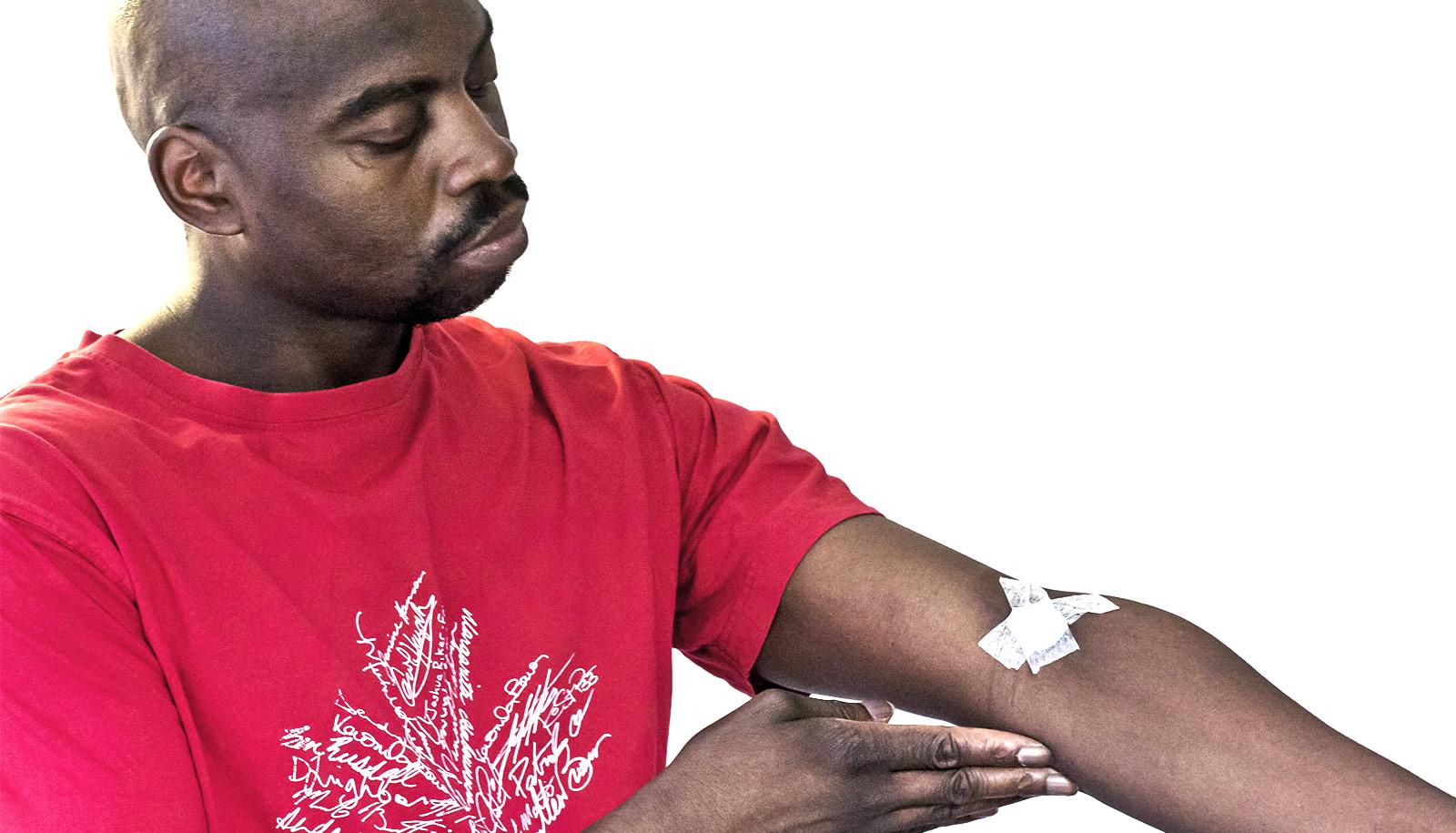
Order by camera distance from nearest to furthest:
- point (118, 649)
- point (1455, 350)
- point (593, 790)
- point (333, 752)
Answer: point (118, 649), point (333, 752), point (593, 790), point (1455, 350)

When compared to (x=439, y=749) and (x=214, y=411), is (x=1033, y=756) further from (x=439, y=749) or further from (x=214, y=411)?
(x=214, y=411)

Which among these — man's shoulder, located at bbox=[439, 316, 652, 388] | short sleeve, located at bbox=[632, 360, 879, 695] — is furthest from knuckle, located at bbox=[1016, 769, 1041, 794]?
man's shoulder, located at bbox=[439, 316, 652, 388]

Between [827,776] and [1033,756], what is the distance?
20 centimetres

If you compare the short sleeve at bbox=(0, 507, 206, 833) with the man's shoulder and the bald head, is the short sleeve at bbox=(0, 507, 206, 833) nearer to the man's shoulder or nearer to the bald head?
the bald head

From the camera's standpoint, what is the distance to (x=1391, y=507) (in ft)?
7.63

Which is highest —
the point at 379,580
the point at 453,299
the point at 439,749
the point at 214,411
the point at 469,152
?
the point at 469,152

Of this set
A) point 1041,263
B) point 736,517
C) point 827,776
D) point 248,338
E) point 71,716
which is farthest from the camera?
point 1041,263

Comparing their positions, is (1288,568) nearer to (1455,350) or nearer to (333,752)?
(1455,350)

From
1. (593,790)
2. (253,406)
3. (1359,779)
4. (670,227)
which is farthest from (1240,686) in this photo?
(670,227)

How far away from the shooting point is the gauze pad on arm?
4.77 feet

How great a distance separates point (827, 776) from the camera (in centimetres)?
136

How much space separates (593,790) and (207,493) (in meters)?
0.44

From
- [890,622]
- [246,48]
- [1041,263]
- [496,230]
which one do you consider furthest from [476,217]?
[1041,263]

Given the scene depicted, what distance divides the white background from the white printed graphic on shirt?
1.03 metres
